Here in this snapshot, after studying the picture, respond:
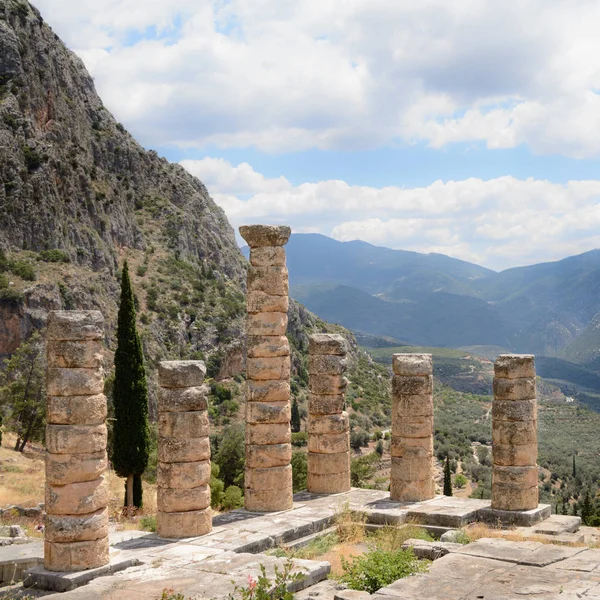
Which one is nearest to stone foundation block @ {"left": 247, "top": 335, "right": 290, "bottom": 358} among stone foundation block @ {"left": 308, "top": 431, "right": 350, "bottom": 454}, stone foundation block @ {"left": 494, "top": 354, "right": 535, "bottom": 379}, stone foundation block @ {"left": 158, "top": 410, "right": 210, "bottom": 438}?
stone foundation block @ {"left": 158, "top": 410, "right": 210, "bottom": 438}

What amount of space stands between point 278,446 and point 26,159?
→ 154ft

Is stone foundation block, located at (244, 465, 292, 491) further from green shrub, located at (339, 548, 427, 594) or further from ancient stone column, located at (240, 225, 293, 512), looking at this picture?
green shrub, located at (339, 548, 427, 594)

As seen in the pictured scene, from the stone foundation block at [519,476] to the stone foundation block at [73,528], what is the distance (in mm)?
8186

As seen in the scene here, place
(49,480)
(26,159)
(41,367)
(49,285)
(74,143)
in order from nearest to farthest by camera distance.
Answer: (49,480) → (41,367) → (49,285) → (26,159) → (74,143)

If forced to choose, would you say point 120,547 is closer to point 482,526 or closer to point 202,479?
point 202,479

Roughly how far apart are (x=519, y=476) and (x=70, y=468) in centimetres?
886

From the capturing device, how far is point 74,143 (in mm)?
65312

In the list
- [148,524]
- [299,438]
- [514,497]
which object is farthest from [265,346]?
[299,438]

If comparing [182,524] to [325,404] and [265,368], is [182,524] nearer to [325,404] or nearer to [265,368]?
[265,368]

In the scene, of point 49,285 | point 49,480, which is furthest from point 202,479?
point 49,285

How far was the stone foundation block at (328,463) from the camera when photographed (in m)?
17.9

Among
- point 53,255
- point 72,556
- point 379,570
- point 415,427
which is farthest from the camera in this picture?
point 53,255

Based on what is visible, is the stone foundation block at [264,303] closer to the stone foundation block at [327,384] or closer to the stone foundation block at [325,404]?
the stone foundation block at [327,384]

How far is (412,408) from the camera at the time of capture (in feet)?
56.2
